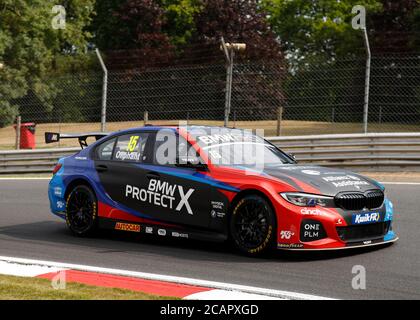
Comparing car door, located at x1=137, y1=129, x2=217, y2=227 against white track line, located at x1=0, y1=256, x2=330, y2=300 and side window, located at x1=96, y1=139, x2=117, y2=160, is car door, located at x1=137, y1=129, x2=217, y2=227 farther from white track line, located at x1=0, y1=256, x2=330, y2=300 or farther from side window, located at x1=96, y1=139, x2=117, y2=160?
white track line, located at x1=0, y1=256, x2=330, y2=300

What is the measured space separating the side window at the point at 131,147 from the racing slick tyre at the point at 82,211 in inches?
23.2

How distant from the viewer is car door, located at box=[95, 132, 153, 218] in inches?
372

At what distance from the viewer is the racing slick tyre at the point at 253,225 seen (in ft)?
26.6

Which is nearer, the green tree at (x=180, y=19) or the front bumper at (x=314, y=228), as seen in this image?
the front bumper at (x=314, y=228)

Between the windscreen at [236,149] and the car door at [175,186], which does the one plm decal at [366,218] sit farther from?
the car door at [175,186]

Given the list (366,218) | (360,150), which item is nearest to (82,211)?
(366,218)

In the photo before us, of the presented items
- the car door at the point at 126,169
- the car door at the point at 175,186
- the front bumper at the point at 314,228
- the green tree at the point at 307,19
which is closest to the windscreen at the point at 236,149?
the car door at the point at 175,186

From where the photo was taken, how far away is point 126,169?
960 centimetres

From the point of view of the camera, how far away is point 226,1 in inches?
1957

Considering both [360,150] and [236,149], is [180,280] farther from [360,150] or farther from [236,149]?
[360,150]

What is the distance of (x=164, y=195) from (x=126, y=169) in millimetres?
754

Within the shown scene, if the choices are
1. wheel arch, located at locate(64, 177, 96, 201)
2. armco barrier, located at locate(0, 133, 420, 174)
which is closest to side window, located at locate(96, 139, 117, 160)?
wheel arch, located at locate(64, 177, 96, 201)

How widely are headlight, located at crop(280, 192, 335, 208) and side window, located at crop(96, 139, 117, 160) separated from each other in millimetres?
2792
